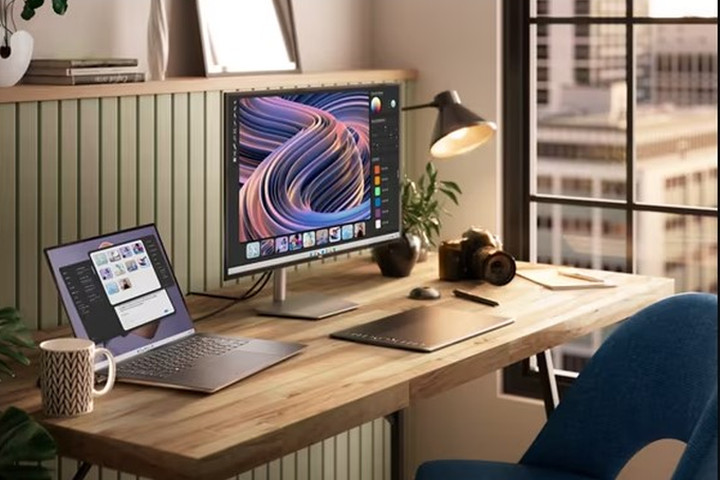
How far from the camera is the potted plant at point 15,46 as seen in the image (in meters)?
2.88

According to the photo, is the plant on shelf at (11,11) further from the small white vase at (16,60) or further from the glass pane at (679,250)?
the glass pane at (679,250)

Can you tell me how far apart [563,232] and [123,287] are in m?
1.70

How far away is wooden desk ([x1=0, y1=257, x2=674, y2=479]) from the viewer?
2.27 m

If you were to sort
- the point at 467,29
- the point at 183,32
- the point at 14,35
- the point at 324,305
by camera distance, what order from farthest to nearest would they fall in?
1. the point at 467,29
2. the point at 183,32
3. the point at 324,305
4. the point at 14,35

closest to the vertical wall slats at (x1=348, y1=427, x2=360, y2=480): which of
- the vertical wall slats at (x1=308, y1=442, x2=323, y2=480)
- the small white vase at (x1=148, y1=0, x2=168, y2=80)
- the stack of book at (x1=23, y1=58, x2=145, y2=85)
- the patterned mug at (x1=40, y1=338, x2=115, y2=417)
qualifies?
the vertical wall slats at (x1=308, y1=442, x2=323, y2=480)

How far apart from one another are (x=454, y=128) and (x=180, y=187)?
26.5 inches

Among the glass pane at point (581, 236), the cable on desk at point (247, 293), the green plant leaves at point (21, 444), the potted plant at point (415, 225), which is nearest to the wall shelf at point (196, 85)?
the potted plant at point (415, 225)

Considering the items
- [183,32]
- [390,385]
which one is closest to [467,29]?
[183,32]

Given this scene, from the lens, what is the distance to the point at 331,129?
127 inches

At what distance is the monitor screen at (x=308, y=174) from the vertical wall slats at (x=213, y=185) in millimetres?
309

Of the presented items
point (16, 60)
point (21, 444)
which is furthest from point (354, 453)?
point (21, 444)

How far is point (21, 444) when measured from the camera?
89.0 inches

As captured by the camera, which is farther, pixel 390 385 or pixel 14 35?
pixel 14 35

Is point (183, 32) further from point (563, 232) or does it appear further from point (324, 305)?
point (563, 232)
